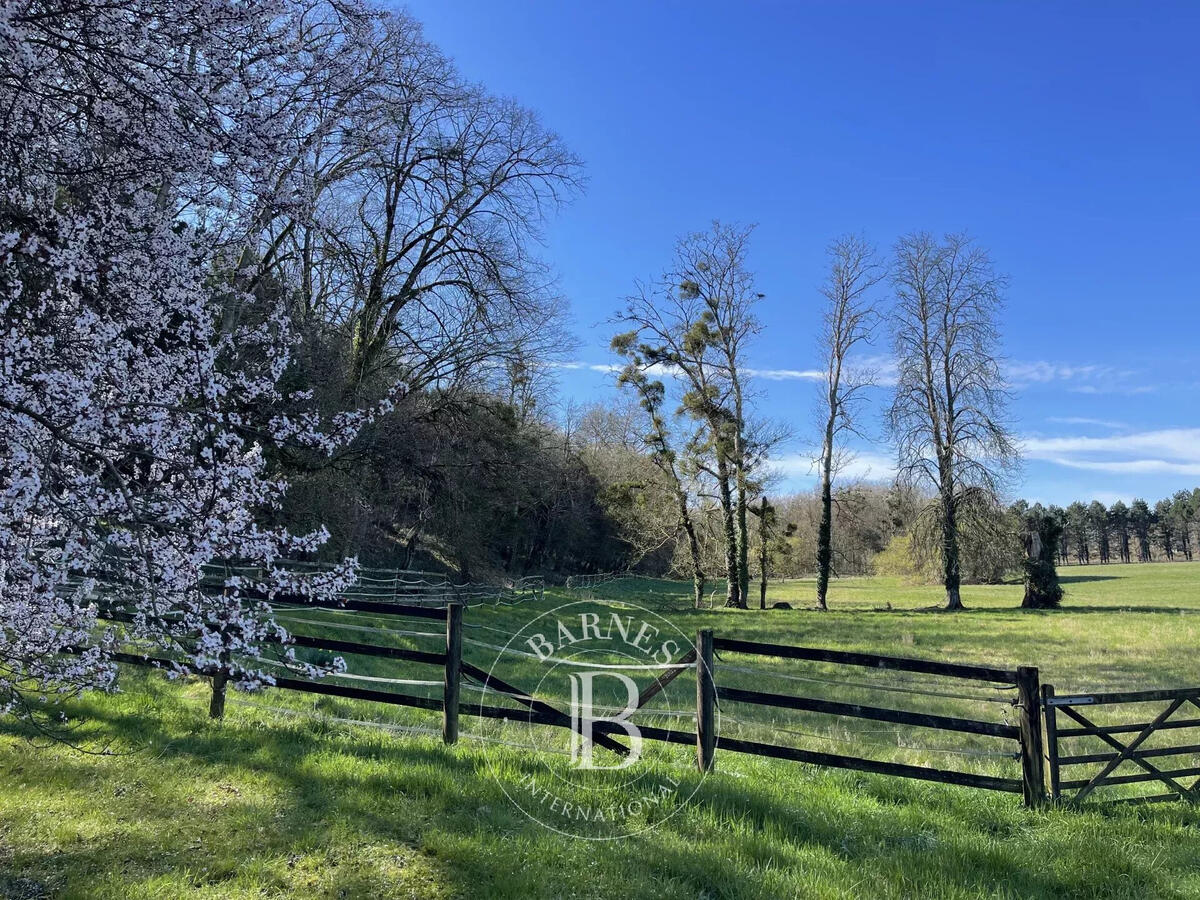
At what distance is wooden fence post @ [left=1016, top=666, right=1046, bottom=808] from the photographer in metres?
5.66

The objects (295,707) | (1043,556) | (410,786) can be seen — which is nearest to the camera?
(410,786)

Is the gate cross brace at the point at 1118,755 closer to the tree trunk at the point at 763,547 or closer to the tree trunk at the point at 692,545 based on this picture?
the tree trunk at the point at 692,545

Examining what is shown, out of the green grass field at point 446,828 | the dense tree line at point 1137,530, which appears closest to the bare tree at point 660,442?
the green grass field at point 446,828

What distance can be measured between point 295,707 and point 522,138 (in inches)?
742

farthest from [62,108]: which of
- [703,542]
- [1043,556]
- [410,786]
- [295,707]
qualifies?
[1043,556]

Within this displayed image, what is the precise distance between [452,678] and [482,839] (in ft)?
7.64

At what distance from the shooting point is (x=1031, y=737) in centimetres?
571

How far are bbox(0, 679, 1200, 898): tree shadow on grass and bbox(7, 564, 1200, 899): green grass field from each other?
2 cm

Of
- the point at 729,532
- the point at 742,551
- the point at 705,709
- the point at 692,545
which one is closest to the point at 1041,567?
the point at 742,551

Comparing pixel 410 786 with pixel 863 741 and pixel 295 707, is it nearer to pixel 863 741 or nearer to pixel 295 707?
pixel 295 707

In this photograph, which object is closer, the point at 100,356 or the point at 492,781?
the point at 100,356

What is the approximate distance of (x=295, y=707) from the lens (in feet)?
26.0

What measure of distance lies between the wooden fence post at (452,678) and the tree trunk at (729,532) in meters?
25.0

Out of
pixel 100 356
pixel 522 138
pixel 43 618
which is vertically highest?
pixel 522 138
